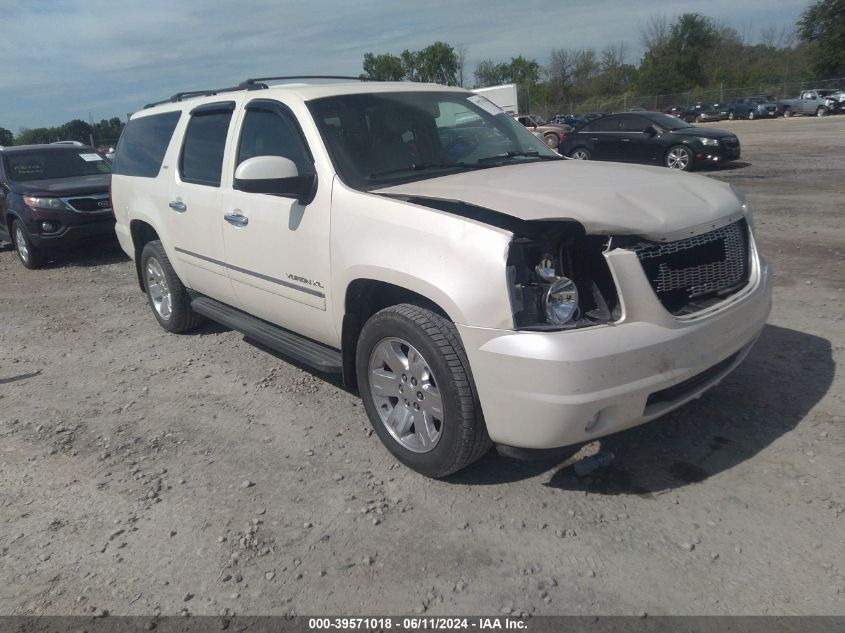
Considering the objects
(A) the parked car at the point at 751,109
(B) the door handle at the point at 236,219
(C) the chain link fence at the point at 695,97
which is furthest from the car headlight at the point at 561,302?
(C) the chain link fence at the point at 695,97

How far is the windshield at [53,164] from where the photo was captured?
10.5 metres

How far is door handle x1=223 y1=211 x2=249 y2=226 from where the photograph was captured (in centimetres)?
429

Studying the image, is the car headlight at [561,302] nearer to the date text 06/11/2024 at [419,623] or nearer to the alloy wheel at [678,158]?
the date text 06/11/2024 at [419,623]

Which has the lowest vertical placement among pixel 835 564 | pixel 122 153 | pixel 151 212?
pixel 835 564

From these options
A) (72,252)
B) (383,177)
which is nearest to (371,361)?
(383,177)

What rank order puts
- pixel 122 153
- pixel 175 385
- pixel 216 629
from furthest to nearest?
pixel 122 153, pixel 175 385, pixel 216 629

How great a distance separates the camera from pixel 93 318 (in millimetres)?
7004

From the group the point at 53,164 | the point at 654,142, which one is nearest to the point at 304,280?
the point at 53,164

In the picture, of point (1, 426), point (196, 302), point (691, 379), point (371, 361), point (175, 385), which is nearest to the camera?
point (691, 379)

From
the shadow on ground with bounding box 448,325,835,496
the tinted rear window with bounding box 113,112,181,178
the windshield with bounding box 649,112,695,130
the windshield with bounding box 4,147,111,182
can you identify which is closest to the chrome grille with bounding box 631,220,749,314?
the shadow on ground with bounding box 448,325,835,496

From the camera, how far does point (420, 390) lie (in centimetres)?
327

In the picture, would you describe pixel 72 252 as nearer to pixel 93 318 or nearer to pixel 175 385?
pixel 93 318

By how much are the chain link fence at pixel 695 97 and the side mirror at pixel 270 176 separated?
56.1 m

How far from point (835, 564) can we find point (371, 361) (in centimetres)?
223
